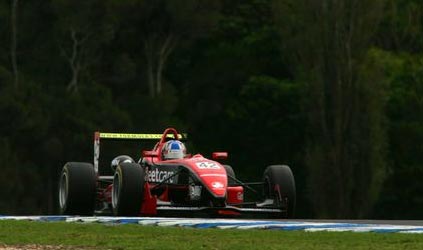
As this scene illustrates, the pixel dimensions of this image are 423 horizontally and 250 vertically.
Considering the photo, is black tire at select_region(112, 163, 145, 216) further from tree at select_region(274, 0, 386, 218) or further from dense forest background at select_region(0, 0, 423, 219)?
tree at select_region(274, 0, 386, 218)

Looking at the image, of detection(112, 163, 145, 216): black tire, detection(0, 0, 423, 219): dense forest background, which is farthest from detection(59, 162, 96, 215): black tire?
detection(0, 0, 423, 219): dense forest background

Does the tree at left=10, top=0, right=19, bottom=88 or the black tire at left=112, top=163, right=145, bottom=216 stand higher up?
the tree at left=10, top=0, right=19, bottom=88

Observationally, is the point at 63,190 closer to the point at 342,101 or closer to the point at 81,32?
the point at 342,101

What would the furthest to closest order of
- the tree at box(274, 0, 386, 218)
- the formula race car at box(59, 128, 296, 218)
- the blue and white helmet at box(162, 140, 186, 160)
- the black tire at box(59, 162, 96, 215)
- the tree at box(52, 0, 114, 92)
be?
1. the tree at box(52, 0, 114, 92)
2. the tree at box(274, 0, 386, 218)
3. the blue and white helmet at box(162, 140, 186, 160)
4. the black tire at box(59, 162, 96, 215)
5. the formula race car at box(59, 128, 296, 218)

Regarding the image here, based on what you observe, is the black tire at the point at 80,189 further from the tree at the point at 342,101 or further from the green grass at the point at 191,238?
the tree at the point at 342,101

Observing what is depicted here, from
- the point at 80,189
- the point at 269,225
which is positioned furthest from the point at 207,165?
the point at 269,225

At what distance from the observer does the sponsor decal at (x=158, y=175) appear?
21.3 metres

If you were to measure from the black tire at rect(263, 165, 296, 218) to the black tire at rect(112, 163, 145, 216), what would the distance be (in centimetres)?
239

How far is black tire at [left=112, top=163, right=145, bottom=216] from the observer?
19984mm

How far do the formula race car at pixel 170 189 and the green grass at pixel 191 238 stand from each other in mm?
3174

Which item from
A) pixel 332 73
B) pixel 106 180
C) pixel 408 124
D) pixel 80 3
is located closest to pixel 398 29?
pixel 408 124

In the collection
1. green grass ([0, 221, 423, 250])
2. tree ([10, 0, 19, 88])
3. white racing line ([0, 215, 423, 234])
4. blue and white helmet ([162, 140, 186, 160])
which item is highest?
tree ([10, 0, 19, 88])

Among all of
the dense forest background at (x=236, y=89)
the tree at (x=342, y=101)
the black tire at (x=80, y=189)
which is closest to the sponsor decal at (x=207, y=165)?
the black tire at (x=80, y=189)

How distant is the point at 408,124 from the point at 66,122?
12.8 m
